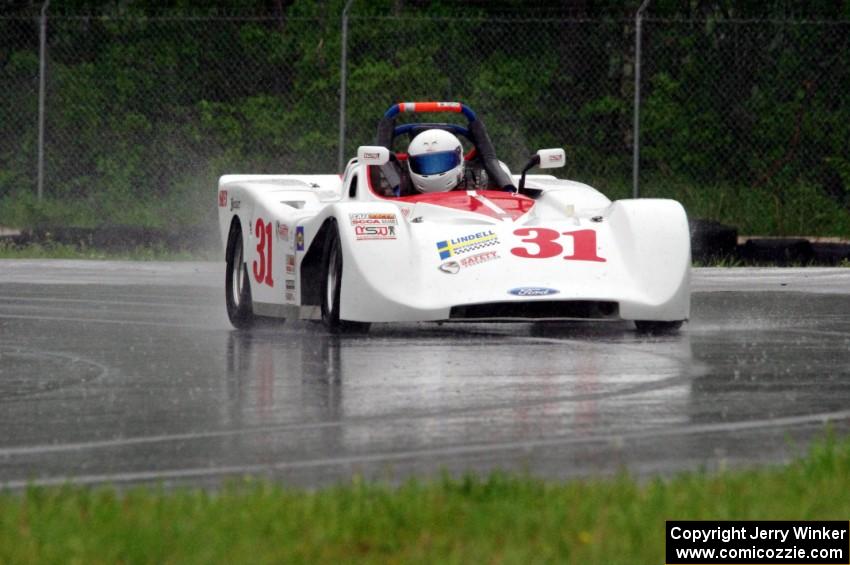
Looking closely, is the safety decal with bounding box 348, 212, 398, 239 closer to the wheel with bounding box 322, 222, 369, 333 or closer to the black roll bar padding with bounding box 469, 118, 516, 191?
the wheel with bounding box 322, 222, 369, 333

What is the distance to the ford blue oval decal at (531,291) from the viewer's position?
12.2 m

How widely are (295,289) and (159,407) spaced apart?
478 cm

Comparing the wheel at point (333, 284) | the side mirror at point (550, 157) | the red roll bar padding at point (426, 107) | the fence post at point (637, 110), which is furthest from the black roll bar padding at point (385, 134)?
the fence post at point (637, 110)

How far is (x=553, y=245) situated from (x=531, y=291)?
0.50 meters

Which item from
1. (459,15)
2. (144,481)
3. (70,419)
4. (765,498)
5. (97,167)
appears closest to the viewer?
(765,498)

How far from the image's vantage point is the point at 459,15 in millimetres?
29469

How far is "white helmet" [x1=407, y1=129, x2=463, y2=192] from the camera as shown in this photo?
Result: 46.6ft

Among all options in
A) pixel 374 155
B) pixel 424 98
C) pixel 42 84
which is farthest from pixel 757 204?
pixel 374 155

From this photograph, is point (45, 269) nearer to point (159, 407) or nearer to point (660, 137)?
point (660, 137)

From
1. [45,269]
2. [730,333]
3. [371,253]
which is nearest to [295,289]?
[371,253]

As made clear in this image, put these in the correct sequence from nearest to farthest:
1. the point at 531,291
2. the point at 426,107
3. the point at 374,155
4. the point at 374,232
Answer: the point at 531,291
the point at 374,232
the point at 374,155
the point at 426,107

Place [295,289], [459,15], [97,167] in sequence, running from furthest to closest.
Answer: [459,15] → [97,167] → [295,289]

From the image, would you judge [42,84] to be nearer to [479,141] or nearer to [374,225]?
[479,141]

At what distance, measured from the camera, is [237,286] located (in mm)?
14984
